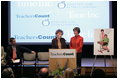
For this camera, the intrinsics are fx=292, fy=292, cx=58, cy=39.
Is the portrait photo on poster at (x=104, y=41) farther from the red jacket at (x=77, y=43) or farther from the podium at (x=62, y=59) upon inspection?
the podium at (x=62, y=59)

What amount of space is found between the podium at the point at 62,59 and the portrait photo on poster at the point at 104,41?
951 millimetres

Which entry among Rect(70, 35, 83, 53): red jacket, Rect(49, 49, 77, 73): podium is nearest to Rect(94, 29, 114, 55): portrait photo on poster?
Rect(70, 35, 83, 53): red jacket

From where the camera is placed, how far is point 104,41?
7.36 metres

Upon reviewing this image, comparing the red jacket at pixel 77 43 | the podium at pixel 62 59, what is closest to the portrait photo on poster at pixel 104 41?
the red jacket at pixel 77 43

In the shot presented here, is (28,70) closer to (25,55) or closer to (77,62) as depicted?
(25,55)

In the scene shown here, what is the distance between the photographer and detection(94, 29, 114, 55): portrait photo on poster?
23.9 ft

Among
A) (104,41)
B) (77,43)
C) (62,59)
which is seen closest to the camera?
(62,59)

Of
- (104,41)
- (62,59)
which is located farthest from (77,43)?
(104,41)

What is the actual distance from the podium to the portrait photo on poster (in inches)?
37.4

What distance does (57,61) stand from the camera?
681 centimetres

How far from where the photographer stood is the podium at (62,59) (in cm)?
673

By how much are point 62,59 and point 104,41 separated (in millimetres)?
1276

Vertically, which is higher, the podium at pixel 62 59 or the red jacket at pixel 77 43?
the red jacket at pixel 77 43

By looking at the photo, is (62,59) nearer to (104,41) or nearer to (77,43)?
(77,43)
